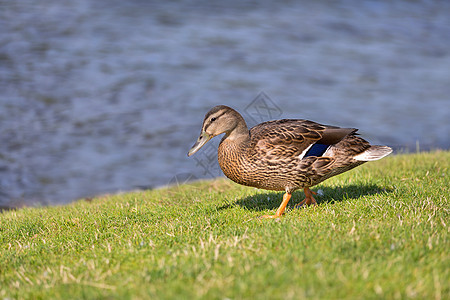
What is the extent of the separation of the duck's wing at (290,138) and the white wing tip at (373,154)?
361 millimetres

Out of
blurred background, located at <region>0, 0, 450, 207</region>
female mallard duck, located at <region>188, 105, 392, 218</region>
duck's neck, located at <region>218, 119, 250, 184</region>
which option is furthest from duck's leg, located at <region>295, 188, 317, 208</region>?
blurred background, located at <region>0, 0, 450, 207</region>

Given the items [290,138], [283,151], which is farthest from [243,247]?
[290,138]

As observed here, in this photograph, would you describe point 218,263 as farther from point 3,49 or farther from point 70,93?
point 3,49

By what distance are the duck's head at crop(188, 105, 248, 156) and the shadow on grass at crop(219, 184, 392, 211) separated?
1150 millimetres

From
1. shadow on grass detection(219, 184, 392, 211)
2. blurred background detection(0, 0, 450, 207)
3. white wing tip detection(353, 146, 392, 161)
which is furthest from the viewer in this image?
blurred background detection(0, 0, 450, 207)

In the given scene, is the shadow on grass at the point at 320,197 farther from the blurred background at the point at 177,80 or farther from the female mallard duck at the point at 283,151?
the blurred background at the point at 177,80

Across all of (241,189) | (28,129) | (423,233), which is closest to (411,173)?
(241,189)

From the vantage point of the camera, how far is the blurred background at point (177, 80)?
14977 mm

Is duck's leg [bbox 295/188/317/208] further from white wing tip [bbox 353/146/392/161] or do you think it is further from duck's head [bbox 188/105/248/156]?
duck's head [bbox 188/105/248/156]

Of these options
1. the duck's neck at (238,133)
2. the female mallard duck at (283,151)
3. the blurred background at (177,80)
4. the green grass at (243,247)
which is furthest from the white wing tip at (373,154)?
the blurred background at (177,80)

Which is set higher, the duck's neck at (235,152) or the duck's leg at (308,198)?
the duck's neck at (235,152)

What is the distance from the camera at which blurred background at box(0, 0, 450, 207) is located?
49.1 ft

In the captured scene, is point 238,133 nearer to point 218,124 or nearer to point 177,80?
point 218,124

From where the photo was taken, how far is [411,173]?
8.27 m
